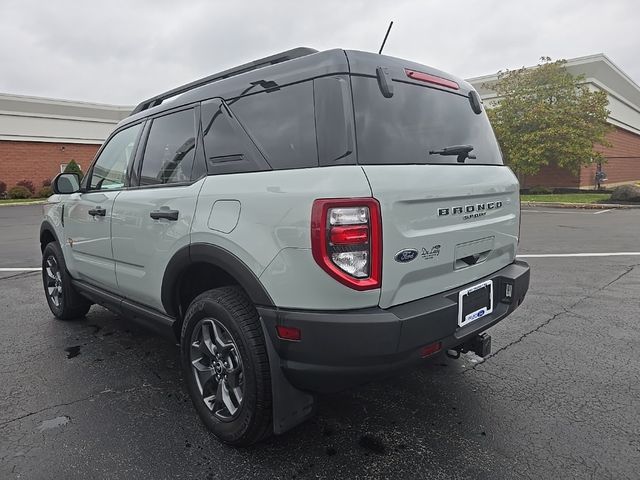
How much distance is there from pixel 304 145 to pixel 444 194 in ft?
2.47

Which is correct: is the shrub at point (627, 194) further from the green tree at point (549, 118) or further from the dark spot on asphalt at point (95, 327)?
the dark spot on asphalt at point (95, 327)

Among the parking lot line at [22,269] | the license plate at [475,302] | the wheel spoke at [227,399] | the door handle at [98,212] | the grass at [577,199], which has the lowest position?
the grass at [577,199]

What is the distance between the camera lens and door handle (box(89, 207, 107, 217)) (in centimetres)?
344

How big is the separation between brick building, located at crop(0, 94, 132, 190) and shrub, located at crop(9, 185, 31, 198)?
225 cm

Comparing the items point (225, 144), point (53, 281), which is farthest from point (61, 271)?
point (225, 144)

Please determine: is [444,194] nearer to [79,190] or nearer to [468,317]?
[468,317]

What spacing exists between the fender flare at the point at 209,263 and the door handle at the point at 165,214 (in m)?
0.21

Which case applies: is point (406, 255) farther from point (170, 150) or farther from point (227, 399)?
point (170, 150)

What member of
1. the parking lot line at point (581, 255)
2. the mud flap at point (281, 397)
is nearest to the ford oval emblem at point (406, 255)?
the mud flap at point (281, 397)

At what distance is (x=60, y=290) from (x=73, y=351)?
1035 millimetres

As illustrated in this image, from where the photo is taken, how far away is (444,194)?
7.55 feet

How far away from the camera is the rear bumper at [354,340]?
6.48ft

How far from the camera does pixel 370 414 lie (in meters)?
2.75

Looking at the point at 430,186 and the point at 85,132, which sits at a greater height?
the point at 85,132
